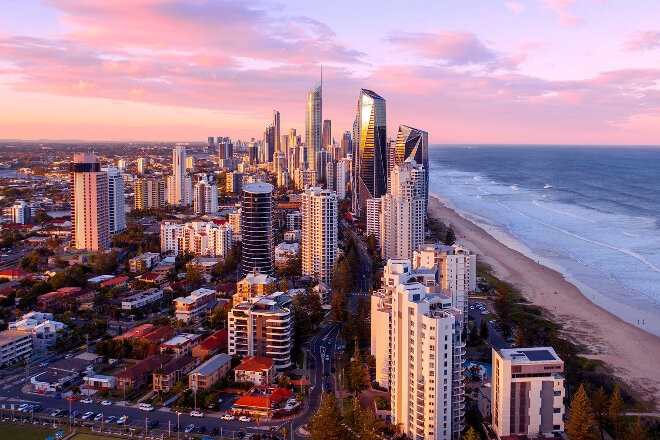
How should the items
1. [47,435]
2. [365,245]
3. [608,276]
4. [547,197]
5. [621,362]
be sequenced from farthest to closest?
[547,197]
[365,245]
[608,276]
[621,362]
[47,435]

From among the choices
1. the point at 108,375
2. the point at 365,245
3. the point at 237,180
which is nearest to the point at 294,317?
the point at 108,375

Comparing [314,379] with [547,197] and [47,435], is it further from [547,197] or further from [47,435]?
[547,197]

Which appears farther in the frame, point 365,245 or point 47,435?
point 365,245

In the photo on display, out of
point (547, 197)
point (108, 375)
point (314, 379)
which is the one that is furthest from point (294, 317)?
point (547, 197)

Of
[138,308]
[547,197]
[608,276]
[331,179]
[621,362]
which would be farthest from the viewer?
[331,179]

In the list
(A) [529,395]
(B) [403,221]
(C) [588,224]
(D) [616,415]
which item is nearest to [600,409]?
(D) [616,415]

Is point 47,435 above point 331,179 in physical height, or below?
below
